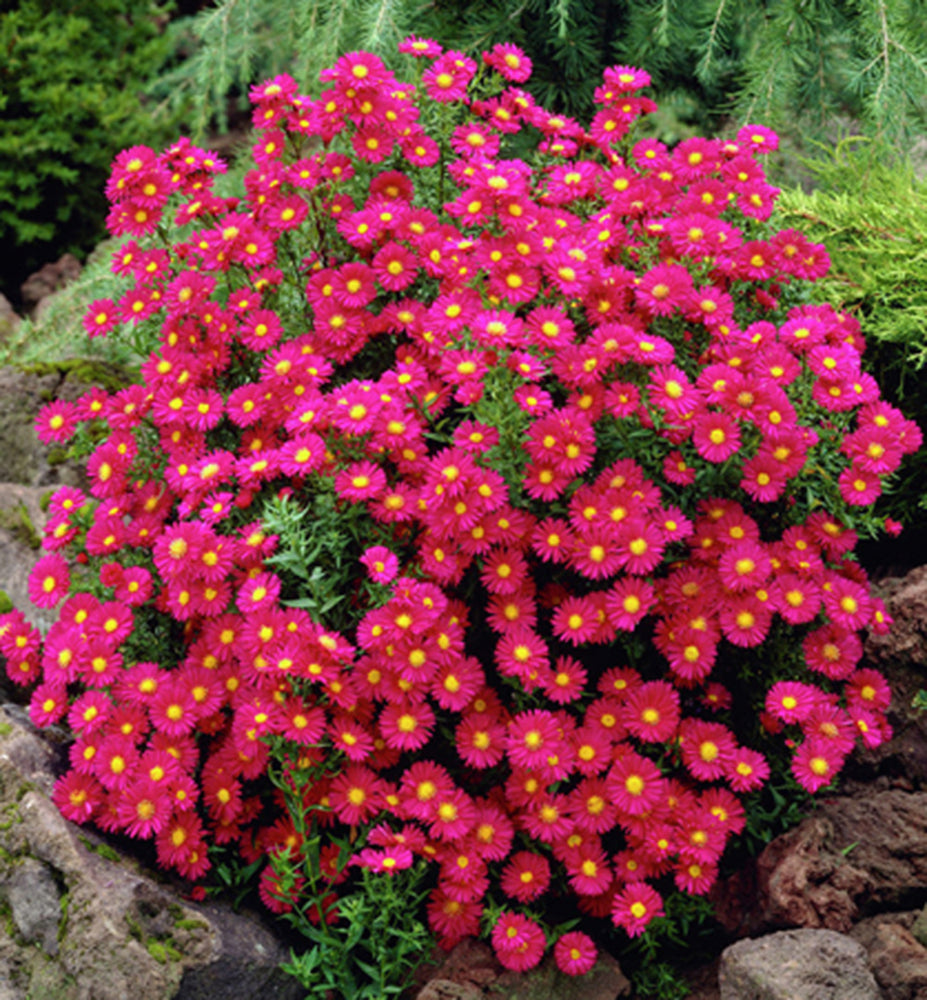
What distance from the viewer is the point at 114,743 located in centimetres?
200

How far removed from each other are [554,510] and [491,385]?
29cm

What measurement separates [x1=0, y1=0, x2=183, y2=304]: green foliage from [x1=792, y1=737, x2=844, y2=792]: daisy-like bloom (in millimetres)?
4654

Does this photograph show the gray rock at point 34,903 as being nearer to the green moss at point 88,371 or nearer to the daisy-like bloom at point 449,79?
the green moss at point 88,371

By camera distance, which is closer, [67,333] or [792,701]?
[792,701]

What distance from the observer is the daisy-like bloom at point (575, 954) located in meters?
1.91

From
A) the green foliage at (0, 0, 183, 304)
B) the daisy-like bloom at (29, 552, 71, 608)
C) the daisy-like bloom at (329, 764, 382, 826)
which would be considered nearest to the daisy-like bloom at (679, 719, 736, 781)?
the daisy-like bloom at (329, 764, 382, 826)

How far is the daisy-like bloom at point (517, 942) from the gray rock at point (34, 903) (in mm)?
863

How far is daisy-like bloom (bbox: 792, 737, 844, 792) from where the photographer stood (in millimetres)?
1946

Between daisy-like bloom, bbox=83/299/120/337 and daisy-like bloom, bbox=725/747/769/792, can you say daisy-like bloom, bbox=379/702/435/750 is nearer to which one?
daisy-like bloom, bbox=725/747/769/792

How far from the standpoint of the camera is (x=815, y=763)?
196cm

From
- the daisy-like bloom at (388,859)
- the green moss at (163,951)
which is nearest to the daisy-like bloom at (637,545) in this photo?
the daisy-like bloom at (388,859)

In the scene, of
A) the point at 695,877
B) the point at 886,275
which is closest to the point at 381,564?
the point at 695,877

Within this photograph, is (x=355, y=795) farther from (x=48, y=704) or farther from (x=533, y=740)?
(x=48, y=704)

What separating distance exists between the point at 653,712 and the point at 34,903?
4.24ft
